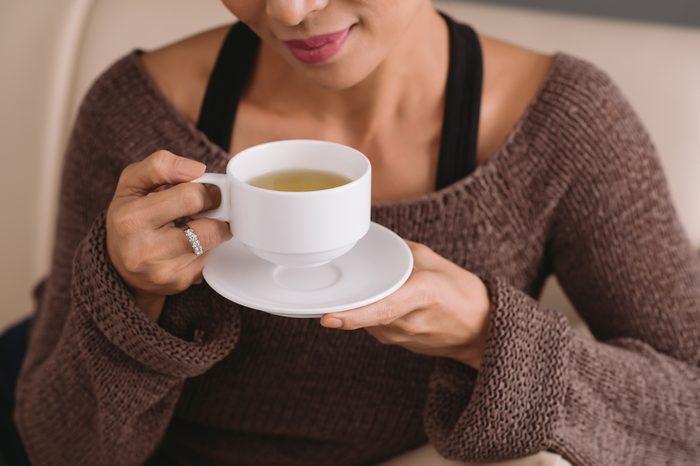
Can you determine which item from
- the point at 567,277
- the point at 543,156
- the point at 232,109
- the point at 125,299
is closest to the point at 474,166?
the point at 543,156

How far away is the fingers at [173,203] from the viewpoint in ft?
2.39

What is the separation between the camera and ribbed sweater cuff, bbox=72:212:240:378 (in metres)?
0.86

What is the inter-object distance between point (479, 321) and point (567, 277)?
262mm

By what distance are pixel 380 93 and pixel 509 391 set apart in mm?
425

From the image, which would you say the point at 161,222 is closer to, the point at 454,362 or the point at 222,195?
the point at 222,195

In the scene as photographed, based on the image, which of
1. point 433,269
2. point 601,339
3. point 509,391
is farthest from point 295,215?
point 601,339

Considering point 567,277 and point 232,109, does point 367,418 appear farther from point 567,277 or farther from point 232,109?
point 232,109

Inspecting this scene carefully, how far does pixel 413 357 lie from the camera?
3.54 feet

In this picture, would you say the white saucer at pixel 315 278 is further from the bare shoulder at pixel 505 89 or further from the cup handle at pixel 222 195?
the bare shoulder at pixel 505 89

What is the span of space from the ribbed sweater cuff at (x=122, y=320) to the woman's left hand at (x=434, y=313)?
0.65 feet

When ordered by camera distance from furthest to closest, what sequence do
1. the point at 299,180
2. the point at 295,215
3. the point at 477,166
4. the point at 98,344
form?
the point at 477,166
the point at 98,344
the point at 299,180
the point at 295,215

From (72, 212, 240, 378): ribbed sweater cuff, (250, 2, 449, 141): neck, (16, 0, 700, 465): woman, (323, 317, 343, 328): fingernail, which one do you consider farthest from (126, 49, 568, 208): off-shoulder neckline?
(323, 317, 343, 328): fingernail

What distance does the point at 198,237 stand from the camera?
2.48 ft

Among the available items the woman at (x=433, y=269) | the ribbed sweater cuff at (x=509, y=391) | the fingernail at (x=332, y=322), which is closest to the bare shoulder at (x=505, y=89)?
the woman at (x=433, y=269)
